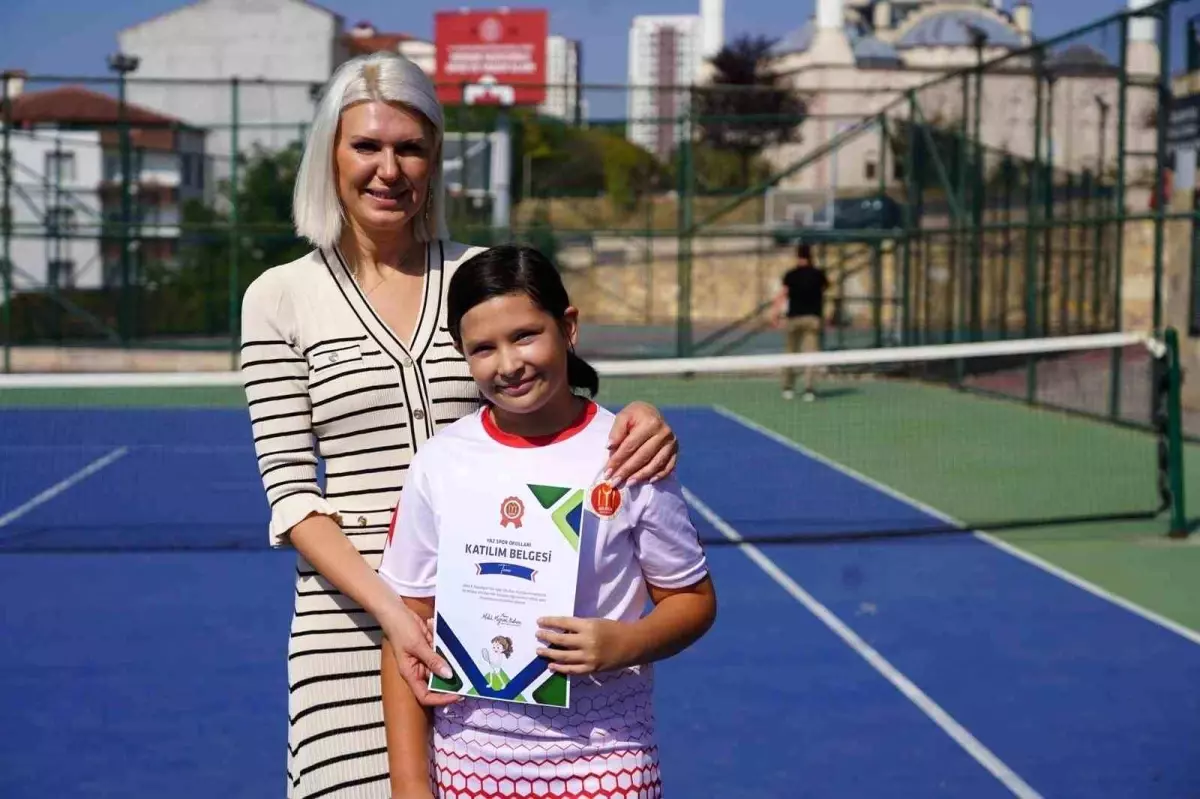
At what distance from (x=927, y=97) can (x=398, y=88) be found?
74.4 feet

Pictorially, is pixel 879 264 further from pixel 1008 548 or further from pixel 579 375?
pixel 579 375

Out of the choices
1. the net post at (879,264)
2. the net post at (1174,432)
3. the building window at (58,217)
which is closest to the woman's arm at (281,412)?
the net post at (1174,432)

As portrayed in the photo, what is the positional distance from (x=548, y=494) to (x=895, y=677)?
500cm

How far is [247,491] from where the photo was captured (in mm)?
12531

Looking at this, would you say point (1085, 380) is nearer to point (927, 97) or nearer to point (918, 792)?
point (927, 97)

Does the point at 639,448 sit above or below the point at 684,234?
below

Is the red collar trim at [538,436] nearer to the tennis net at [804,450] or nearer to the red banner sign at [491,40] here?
the tennis net at [804,450]

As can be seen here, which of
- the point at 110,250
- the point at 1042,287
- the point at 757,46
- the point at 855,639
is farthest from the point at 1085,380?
the point at 757,46

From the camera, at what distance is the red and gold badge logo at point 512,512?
8.03 ft

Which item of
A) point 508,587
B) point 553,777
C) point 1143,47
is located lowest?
point 553,777

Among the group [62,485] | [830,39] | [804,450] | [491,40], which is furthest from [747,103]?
[62,485]

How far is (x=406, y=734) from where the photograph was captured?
8.52 ft

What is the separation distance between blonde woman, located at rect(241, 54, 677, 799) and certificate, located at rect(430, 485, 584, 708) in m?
0.37

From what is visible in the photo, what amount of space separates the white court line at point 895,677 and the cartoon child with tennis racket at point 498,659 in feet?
11.6
